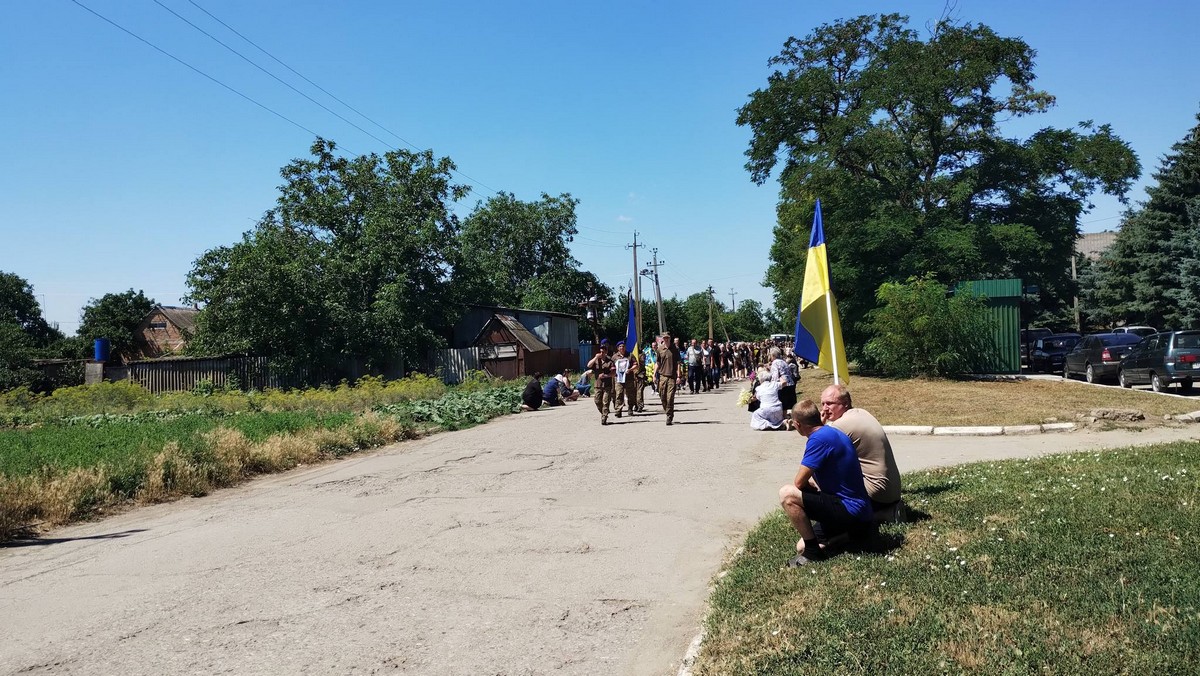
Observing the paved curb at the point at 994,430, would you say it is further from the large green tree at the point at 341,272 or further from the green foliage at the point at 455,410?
the large green tree at the point at 341,272

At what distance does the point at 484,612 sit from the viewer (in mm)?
5664

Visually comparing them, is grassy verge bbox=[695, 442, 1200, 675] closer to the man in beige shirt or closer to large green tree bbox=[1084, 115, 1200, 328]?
the man in beige shirt

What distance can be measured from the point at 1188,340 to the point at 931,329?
254 inches

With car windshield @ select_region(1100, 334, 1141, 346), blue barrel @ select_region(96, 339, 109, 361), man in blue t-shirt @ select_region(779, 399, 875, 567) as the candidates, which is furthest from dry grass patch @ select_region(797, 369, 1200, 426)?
blue barrel @ select_region(96, 339, 109, 361)

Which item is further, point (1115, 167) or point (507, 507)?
point (1115, 167)

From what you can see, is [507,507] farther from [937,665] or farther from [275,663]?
[937,665]

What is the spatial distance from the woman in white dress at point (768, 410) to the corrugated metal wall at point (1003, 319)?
1539 cm

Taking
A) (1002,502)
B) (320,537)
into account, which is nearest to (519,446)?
(320,537)

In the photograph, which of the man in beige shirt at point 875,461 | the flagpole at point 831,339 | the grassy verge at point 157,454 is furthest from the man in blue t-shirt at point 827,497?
the grassy verge at point 157,454

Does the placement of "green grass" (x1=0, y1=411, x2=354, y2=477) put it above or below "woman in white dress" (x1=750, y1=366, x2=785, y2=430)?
below

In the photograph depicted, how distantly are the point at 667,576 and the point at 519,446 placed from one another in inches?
321

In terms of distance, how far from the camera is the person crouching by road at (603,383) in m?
17.3

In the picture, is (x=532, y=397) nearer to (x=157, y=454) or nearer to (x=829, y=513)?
(x=157, y=454)

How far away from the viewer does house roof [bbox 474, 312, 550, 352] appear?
1705 inches
